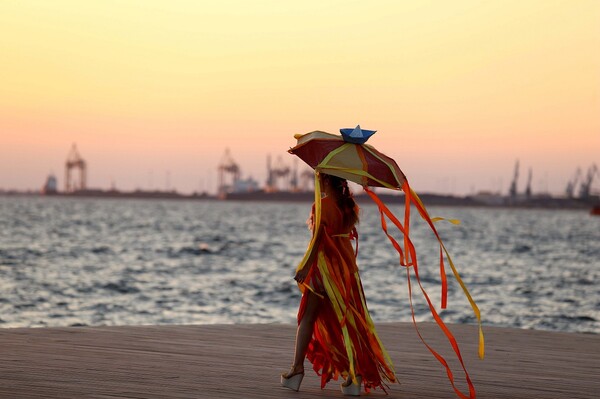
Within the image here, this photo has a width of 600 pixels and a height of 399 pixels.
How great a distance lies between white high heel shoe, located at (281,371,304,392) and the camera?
5672 millimetres

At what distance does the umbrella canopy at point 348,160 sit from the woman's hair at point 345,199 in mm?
144

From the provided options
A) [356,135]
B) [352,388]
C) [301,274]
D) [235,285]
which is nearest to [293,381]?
[352,388]

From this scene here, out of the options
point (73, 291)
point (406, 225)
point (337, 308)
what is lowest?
point (73, 291)

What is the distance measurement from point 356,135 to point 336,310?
95cm

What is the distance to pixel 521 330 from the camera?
9312mm

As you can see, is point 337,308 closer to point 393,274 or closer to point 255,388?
point 255,388

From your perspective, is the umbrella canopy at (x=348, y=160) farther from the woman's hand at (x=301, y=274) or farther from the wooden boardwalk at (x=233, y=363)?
the wooden boardwalk at (x=233, y=363)

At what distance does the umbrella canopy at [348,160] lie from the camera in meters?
5.25

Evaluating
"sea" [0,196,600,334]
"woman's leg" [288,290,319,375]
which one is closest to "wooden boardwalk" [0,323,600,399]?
"woman's leg" [288,290,319,375]

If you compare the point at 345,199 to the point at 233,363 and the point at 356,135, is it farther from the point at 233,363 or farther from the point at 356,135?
the point at 233,363

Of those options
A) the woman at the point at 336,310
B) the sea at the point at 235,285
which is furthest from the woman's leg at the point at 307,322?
the sea at the point at 235,285

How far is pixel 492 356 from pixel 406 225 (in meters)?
2.73

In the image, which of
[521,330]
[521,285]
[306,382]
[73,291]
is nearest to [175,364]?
[306,382]

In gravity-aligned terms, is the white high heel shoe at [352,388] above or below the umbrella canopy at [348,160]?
below
